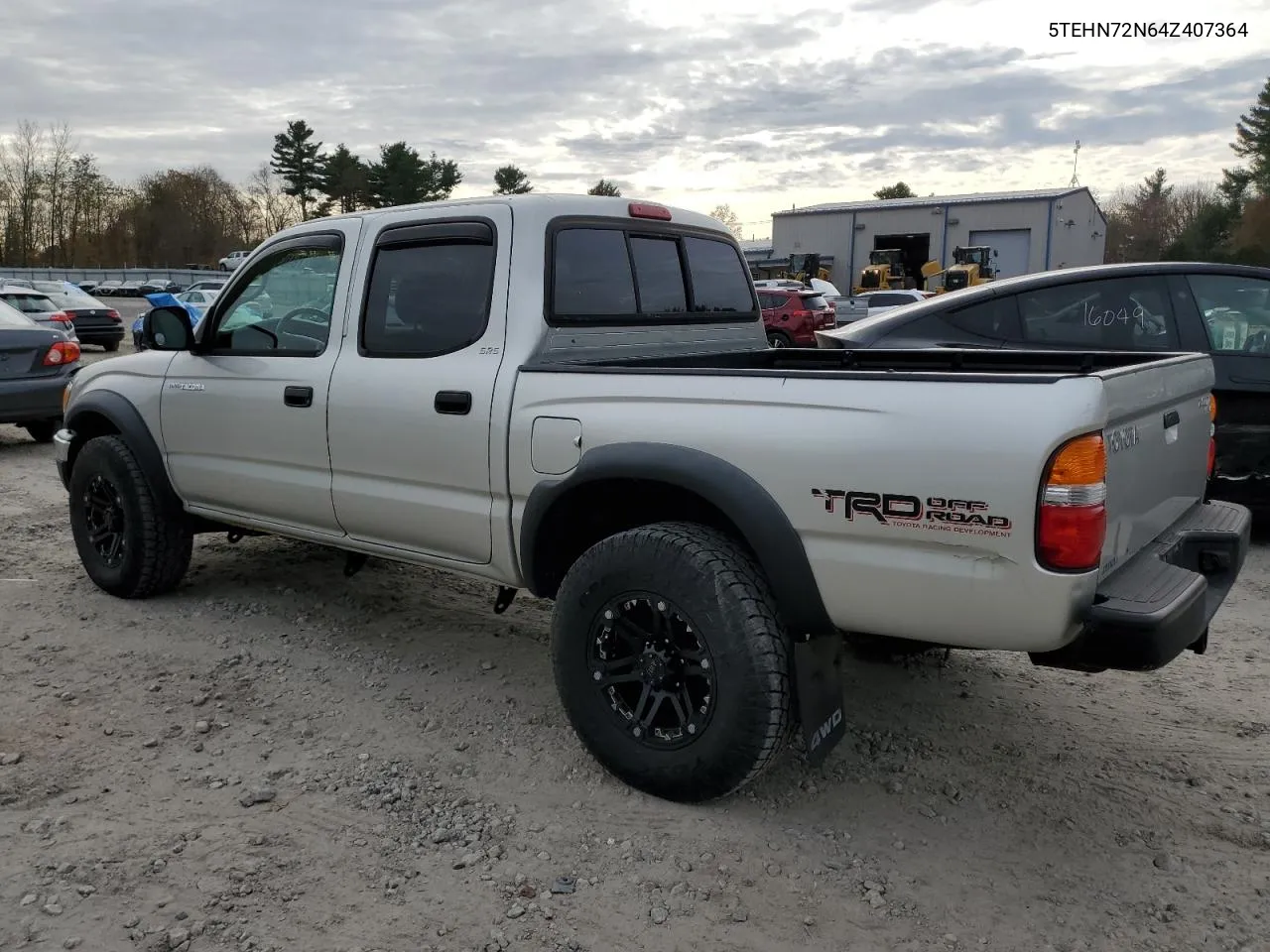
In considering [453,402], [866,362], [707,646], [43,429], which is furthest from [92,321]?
[707,646]

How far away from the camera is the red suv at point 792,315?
23312 millimetres

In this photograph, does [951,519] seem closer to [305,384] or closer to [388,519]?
[388,519]

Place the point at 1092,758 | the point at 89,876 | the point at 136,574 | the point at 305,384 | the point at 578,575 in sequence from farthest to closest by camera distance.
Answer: the point at 136,574 < the point at 305,384 < the point at 1092,758 < the point at 578,575 < the point at 89,876

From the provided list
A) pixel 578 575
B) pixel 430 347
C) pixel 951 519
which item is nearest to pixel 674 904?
pixel 578 575

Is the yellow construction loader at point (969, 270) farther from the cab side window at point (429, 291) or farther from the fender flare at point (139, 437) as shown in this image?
the cab side window at point (429, 291)

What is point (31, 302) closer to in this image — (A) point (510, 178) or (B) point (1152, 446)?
(B) point (1152, 446)

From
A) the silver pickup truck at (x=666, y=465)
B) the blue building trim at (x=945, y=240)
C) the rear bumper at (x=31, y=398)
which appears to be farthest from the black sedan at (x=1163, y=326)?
the blue building trim at (x=945, y=240)

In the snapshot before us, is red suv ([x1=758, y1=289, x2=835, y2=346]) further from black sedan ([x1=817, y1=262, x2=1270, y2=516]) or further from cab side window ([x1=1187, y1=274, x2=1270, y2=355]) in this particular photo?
cab side window ([x1=1187, y1=274, x2=1270, y2=355])

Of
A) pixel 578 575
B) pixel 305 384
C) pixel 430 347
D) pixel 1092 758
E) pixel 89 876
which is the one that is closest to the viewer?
pixel 89 876

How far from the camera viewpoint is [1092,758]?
3.60m

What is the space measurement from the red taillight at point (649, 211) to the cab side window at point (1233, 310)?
3.72 meters

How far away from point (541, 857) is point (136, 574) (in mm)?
3093

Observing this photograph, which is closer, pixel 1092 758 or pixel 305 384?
pixel 1092 758

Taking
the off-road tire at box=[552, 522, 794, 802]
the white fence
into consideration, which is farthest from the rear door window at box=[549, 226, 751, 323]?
the white fence
